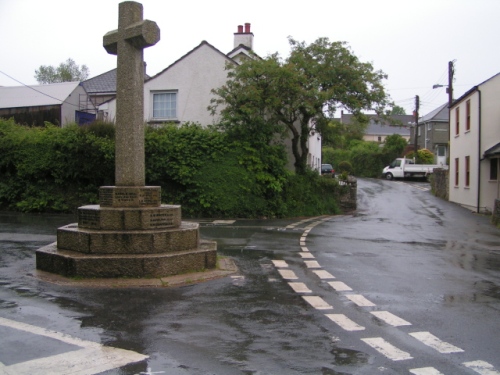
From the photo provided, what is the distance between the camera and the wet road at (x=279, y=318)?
4.59 meters

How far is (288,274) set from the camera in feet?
28.8

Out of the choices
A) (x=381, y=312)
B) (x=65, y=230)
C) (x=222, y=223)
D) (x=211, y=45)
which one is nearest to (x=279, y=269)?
(x=381, y=312)

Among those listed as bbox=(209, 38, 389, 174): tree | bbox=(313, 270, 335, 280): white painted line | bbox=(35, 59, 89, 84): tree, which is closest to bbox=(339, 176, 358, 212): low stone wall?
bbox=(209, 38, 389, 174): tree

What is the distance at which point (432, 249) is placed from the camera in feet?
42.4

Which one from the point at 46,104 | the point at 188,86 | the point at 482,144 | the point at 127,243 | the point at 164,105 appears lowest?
the point at 127,243

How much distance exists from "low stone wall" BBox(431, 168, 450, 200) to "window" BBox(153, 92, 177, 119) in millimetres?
17892

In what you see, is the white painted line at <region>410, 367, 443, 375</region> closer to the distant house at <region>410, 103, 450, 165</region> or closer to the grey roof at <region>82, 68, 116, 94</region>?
the grey roof at <region>82, 68, 116, 94</region>

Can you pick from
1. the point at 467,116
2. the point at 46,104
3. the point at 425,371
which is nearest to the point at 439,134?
the point at 467,116

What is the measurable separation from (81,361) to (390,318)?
140 inches

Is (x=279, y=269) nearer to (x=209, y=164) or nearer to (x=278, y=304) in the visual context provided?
(x=278, y=304)

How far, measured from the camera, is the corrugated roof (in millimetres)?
39969

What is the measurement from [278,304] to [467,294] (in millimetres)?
3029

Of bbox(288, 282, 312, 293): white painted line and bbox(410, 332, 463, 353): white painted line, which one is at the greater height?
bbox(410, 332, 463, 353): white painted line

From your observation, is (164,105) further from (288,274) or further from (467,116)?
(288,274)
